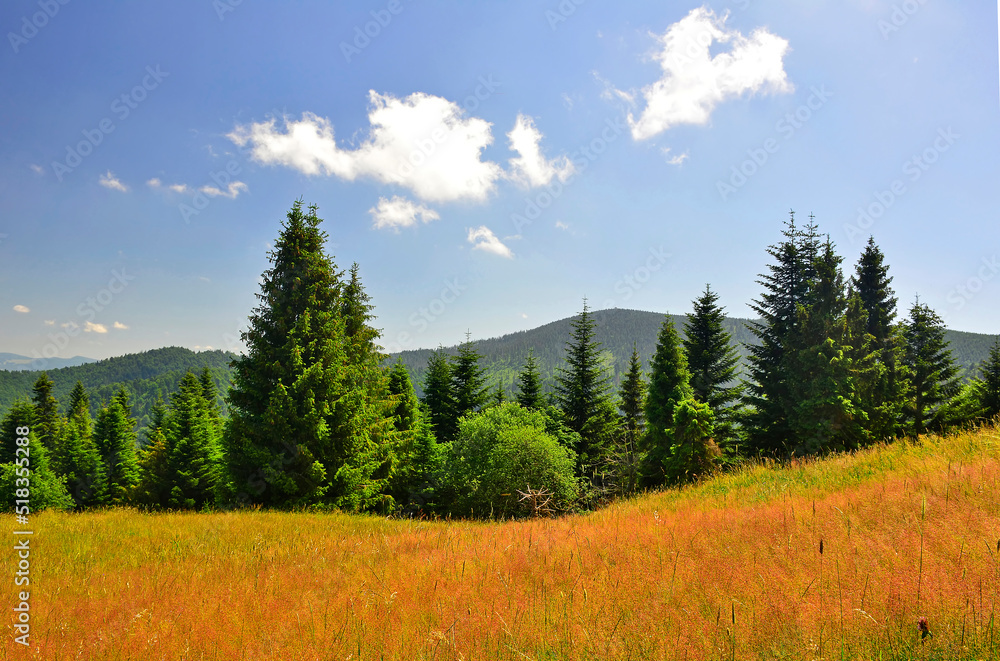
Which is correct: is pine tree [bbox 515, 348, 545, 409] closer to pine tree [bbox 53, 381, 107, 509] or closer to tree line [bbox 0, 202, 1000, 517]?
A: tree line [bbox 0, 202, 1000, 517]

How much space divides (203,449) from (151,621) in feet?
108

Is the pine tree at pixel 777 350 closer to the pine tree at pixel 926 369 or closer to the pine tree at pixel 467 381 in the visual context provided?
the pine tree at pixel 926 369

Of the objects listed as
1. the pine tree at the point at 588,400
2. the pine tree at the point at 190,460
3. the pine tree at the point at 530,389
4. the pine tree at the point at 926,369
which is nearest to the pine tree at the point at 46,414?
the pine tree at the point at 190,460

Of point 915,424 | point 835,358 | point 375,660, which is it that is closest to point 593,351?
point 835,358

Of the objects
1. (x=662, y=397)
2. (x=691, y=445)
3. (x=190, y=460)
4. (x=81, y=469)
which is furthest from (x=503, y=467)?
(x=81, y=469)

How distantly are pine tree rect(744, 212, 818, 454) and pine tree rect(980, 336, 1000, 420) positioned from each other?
15112 millimetres

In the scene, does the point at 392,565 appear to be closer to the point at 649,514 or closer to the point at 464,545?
the point at 464,545

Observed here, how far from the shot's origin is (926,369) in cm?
2680

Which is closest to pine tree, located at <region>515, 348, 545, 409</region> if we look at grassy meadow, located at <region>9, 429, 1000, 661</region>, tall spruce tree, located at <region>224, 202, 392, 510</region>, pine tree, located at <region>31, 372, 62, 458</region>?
tall spruce tree, located at <region>224, 202, 392, 510</region>

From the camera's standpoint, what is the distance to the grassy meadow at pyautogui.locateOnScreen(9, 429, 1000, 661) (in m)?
3.27

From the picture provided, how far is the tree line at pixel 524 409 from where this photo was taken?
1509 cm

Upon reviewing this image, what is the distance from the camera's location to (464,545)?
22.2ft

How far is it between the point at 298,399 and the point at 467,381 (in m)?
19.7

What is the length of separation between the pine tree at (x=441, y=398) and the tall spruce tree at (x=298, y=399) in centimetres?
1536
